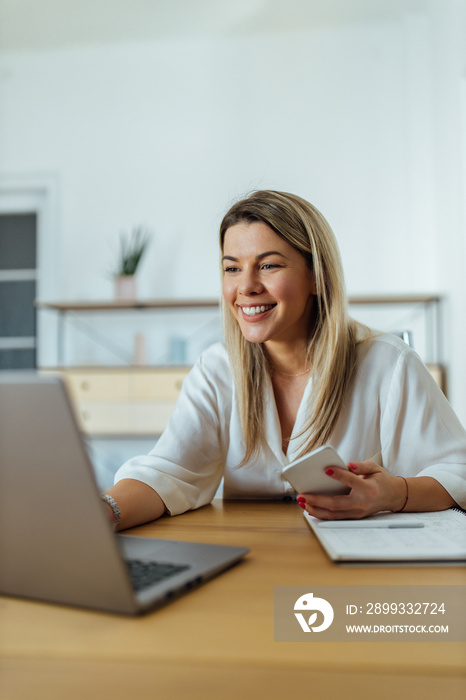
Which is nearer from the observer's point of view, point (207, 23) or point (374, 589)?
point (374, 589)

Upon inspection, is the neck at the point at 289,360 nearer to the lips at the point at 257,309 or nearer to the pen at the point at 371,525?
the lips at the point at 257,309

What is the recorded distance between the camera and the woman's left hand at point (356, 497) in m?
0.77

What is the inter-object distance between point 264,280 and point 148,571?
0.74m

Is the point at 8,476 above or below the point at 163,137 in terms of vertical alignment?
below

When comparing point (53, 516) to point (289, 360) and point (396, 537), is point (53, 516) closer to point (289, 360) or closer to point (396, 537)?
point (396, 537)

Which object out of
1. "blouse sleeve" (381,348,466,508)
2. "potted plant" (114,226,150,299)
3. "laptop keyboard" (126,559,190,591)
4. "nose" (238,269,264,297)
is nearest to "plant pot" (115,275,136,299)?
"potted plant" (114,226,150,299)

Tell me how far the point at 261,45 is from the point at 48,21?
110 centimetres

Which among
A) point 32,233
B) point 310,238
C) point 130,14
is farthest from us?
point 32,233

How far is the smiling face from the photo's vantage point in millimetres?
1159

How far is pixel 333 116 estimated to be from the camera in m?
3.12

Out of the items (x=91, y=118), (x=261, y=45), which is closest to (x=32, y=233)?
(x=91, y=118)

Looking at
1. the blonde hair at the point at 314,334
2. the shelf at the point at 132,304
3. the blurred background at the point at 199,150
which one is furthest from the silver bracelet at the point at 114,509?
the shelf at the point at 132,304

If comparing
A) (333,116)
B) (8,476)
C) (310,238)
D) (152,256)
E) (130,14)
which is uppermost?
(130,14)

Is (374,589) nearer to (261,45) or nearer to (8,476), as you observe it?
(8,476)
